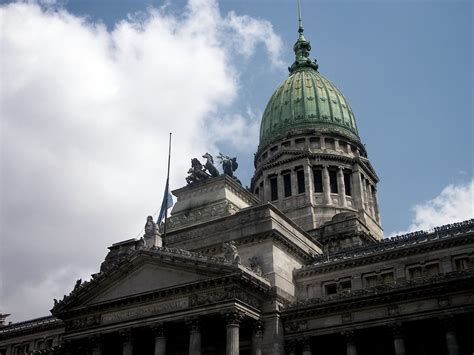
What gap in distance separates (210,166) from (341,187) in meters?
21.2

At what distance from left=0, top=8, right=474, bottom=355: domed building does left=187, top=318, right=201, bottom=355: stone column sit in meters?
0.09

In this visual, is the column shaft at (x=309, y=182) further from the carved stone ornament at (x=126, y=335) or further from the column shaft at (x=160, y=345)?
the column shaft at (x=160, y=345)

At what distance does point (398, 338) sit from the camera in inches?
1817

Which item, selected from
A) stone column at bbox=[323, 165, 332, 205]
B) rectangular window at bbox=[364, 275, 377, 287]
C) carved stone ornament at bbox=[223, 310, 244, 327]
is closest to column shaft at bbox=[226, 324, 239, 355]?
carved stone ornament at bbox=[223, 310, 244, 327]


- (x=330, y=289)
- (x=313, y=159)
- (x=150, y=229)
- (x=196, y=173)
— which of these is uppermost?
(x=313, y=159)

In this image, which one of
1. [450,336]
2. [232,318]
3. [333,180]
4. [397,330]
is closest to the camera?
[450,336]

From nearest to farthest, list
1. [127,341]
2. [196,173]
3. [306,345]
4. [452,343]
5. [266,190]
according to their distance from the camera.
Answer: [452,343] → [306,345] → [127,341] → [196,173] → [266,190]

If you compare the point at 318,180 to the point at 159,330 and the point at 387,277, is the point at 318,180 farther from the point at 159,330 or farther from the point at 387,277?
the point at 159,330

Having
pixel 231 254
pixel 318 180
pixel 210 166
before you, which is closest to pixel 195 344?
pixel 231 254

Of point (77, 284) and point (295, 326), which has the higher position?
point (77, 284)

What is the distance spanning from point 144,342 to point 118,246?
12.8 meters

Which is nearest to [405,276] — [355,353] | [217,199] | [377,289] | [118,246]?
[377,289]

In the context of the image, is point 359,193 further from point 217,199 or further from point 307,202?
point 217,199

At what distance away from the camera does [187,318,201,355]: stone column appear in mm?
47438
